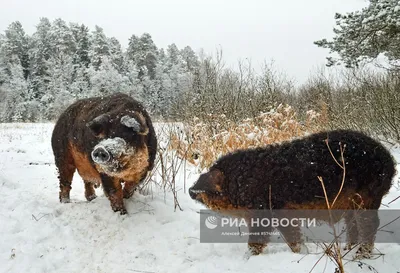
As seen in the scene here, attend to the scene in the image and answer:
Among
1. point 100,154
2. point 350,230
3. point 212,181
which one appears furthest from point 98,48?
point 350,230

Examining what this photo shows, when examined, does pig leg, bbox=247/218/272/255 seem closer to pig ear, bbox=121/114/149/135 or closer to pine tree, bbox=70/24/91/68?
pig ear, bbox=121/114/149/135

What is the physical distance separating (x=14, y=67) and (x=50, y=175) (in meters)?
41.8

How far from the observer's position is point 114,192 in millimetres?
4055

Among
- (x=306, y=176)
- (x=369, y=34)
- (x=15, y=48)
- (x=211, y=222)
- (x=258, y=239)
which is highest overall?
(x=15, y=48)

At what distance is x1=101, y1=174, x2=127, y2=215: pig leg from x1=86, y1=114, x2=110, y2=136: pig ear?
0.57 metres

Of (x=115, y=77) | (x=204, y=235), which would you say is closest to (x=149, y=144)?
(x=204, y=235)

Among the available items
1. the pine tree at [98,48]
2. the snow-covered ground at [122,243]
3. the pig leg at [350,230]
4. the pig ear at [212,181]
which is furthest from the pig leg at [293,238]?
the pine tree at [98,48]

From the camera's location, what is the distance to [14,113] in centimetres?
3744

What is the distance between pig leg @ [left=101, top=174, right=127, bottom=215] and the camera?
3986 millimetres

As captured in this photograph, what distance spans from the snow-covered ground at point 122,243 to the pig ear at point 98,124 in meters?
1.14

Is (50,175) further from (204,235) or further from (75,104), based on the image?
(204,235)

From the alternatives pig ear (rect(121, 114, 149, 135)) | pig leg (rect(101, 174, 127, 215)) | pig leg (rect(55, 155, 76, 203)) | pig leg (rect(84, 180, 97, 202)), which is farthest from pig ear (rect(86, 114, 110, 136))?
pig leg (rect(84, 180, 97, 202))

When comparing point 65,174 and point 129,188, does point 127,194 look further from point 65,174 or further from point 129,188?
point 65,174

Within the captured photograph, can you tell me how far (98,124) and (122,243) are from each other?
1.39 meters
